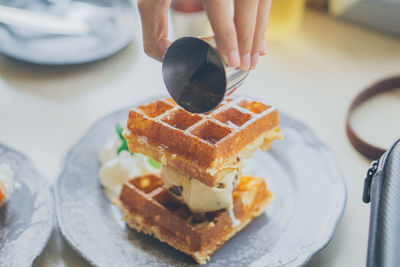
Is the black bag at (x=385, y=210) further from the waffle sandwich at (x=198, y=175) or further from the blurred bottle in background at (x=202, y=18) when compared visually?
the blurred bottle in background at (x=202, y=18)

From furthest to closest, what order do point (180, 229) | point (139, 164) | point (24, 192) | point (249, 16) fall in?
point (139, 164)
point (24, 192)
point (180, 229)
point (249, 16)

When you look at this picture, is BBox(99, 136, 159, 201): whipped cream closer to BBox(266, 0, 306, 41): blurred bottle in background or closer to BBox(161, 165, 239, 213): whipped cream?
BBox(161, 165, 239, 213): whipped cream

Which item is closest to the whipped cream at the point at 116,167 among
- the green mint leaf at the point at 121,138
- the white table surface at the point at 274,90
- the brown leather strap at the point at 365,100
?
the green mint leaf at the point at 121,138

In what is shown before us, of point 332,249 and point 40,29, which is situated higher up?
point 40,29

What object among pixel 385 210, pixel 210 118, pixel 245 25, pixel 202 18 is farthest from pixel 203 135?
pixel 202 18

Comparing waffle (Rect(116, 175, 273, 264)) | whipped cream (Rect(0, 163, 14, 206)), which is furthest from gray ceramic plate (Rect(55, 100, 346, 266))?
whipped cream (Rect(0, 163, 14, 206))

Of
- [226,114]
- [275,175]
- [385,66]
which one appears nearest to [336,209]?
[275,175]

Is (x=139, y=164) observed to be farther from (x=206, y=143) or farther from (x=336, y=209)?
(x=336, y=209)
